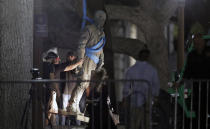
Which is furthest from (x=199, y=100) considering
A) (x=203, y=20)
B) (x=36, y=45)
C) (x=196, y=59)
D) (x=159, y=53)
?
(x=203, y=20)

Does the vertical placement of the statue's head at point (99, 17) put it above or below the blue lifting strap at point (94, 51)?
above

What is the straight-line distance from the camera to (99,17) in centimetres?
923

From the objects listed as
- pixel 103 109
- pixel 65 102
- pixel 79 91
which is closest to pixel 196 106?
pixel 103 109

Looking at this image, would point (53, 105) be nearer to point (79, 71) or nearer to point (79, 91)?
point (79, 91)

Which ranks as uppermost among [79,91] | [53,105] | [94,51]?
[94,51]

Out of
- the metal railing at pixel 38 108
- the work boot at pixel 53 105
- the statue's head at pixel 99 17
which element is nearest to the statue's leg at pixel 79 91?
the work boot at pixel 53 105

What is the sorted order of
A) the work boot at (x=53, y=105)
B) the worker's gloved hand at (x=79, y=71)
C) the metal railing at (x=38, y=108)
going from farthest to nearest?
the worker's gloved hand at (x=79, y=71) < the work boot at (x=53, y=105) < the metal railing at (x=38, y=108)

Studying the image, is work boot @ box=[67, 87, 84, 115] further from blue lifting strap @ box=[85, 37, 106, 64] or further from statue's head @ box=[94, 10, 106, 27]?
statue's head @ box=[94, 10, 106, 27]

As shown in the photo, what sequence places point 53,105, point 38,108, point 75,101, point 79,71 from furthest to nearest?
point 79,71, point 75,101, point 53,105, point 38,108

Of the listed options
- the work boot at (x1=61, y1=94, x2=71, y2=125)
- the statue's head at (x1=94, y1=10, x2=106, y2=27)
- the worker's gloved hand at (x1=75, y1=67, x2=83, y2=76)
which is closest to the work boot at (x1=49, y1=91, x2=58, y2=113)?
the work boot at (x1=61, y1=94, x2=71, y2=125)

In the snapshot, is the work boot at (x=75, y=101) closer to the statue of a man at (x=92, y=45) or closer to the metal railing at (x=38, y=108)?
the statue of a man at (x=92, y=45)

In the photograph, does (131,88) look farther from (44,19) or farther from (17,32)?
(44,19)

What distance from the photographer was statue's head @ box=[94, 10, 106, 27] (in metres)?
9.23

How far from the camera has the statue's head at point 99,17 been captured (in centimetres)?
923
